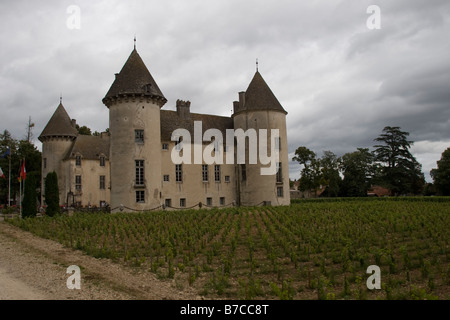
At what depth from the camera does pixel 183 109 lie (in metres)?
34.6

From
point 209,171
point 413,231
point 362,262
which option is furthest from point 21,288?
point 209,171

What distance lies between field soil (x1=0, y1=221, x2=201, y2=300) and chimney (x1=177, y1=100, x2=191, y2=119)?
22358 millimetres

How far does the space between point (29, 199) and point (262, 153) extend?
64.8ft

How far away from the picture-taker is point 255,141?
111 feet

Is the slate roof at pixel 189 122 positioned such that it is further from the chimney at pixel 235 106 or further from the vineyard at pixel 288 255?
the vineyard at pixel 288 255

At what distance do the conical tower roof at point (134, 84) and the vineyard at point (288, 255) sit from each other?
1215 cm

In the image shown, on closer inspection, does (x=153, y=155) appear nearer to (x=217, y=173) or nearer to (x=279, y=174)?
(x=217, y=173)

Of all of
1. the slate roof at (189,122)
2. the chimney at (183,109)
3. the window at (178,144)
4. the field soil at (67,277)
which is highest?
the chimney at (183,109)

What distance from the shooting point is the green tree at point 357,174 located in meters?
52.2

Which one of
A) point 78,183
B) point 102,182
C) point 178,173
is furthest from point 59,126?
point 178,173

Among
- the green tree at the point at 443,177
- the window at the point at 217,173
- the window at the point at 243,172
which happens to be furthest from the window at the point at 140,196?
the green tree at the point at 443,177

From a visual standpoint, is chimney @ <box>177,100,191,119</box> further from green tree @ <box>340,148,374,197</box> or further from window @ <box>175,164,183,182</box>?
green tree @ <box>340,148,374,197</box>

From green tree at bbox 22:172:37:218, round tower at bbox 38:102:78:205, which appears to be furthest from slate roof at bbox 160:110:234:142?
round tower at bbox 38:102:78:205
